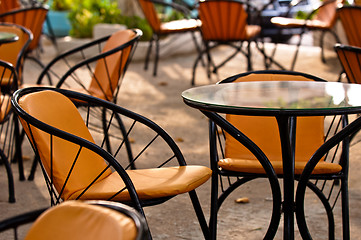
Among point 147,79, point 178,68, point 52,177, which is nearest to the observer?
point 52,177

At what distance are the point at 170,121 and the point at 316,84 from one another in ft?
8.99

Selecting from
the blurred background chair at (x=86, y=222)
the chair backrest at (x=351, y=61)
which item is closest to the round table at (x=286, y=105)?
the chair backrest at (x=351, y=61)

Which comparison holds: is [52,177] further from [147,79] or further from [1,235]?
[147,79]

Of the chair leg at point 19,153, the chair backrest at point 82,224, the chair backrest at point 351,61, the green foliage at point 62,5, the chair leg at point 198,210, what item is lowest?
the green foliage at point 62,5

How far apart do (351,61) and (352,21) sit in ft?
5.84

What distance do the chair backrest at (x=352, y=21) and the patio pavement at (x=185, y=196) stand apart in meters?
1.03

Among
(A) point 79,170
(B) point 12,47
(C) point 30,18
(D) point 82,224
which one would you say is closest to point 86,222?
(D) point 82,224

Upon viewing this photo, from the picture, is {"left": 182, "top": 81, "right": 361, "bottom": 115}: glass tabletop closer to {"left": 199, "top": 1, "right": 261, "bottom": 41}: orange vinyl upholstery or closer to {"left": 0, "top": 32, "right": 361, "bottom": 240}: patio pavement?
{"left": 0, "top": 32, "right": 361, "bottom": 240}: patio pavement

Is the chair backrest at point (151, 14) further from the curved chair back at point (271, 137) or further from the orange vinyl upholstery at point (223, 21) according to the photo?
the curved chair back at point (271, 137)

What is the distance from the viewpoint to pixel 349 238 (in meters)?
2.86

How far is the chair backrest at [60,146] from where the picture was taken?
2432 millimetres

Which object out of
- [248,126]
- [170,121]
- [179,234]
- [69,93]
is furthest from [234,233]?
[170,121]

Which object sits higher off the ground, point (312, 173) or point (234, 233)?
point (312, 173)

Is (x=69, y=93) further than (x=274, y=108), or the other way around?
(x=69, y=93)
